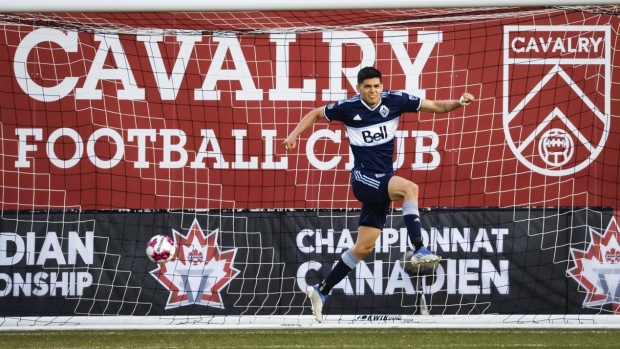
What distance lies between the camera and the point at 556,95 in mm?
11883

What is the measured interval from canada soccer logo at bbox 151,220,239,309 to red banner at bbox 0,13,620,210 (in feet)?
1.47

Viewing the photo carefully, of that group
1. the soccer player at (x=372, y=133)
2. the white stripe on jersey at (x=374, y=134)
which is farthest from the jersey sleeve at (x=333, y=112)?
the white stripe on jersey at (x=374, y=134)

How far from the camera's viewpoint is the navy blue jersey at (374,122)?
878cm

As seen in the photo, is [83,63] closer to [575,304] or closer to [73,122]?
[73,122]

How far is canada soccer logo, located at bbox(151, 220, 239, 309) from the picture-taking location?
11773 mm

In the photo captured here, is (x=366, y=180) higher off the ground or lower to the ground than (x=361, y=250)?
higher

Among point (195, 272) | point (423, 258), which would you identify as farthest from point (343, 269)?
point (195, 272)

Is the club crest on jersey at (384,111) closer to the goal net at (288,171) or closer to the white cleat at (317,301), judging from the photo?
the white cleat at (317,301)

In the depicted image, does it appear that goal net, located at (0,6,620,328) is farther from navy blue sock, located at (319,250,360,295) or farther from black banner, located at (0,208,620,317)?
navy blue sock, located at (319,250,360,295)

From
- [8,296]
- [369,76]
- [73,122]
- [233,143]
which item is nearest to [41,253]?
[8,296]

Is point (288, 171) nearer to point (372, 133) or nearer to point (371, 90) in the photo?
point (372, 133)

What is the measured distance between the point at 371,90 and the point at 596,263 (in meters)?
4.53

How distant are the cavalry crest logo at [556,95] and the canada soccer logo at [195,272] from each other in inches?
145

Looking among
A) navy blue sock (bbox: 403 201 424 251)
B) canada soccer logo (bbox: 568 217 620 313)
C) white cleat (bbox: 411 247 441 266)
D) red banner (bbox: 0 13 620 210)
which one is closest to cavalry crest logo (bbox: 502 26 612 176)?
red banner (bbox: 0 13 620 210)
